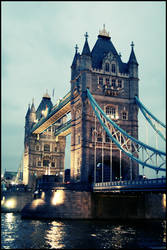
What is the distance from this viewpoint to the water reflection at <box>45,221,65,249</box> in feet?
92.4

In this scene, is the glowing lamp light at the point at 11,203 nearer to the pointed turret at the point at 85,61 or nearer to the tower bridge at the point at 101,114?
the tower bridge at the point at 101,114

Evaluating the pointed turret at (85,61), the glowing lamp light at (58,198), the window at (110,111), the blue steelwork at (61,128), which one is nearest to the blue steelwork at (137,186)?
the glowing lamp light at (58,198)

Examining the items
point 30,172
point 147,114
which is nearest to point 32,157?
point 30,172

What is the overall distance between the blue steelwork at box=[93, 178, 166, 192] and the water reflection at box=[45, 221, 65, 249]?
8.03 meters

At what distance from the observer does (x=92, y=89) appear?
2197 inches

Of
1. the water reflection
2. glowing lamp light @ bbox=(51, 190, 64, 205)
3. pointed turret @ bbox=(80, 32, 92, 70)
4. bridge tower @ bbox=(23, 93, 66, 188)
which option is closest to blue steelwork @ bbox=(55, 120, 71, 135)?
bridge tower @ bbox=(23, 93, 66, 188)

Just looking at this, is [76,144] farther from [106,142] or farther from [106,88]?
[106,88]

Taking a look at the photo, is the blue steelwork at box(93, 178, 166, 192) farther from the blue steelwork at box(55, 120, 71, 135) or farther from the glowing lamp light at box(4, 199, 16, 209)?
the glowing lamp light at box(4, 199, 16, 209)

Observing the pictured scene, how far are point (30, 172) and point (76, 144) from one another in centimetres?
3238

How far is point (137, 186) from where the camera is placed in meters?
35.8

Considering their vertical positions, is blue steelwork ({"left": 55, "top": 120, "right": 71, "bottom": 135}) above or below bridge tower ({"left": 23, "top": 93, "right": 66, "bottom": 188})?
above

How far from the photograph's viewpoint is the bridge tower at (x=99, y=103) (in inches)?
2121

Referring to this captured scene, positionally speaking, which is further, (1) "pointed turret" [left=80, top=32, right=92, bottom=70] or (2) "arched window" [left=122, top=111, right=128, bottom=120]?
(2) "arched window" [left=122, top=111, right=128, bottom=120]

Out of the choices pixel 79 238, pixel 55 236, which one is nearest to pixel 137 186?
pixel 79 238
